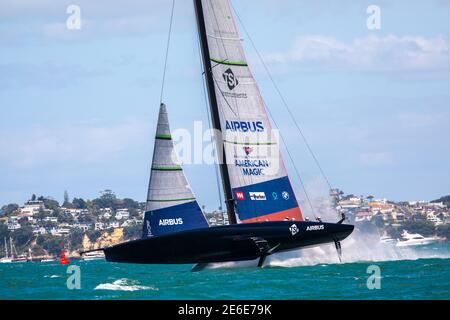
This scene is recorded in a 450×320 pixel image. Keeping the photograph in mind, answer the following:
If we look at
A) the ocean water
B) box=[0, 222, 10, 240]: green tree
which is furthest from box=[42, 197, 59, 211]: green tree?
the ocean water

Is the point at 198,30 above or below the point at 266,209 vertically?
above

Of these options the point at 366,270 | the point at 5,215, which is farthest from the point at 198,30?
the point at 5,215

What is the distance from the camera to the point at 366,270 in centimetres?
3741

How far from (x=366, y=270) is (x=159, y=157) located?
795 cm

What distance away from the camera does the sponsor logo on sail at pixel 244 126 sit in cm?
3831

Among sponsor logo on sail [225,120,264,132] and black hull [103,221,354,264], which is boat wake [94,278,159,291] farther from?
sponsor logo on sail [225,120,264,132]

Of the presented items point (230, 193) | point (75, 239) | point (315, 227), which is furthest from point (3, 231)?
point (315, 227)

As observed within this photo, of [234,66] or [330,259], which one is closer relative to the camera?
[234,66]

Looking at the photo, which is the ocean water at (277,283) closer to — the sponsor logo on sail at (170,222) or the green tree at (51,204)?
the sponsor logo on sail at (170,222)

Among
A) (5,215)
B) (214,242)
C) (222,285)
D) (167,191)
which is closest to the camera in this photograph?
(222,285)

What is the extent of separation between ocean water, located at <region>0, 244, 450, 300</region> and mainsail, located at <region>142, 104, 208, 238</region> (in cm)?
161

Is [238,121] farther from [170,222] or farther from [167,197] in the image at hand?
[170,222]

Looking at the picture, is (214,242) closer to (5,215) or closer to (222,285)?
(222,285)
